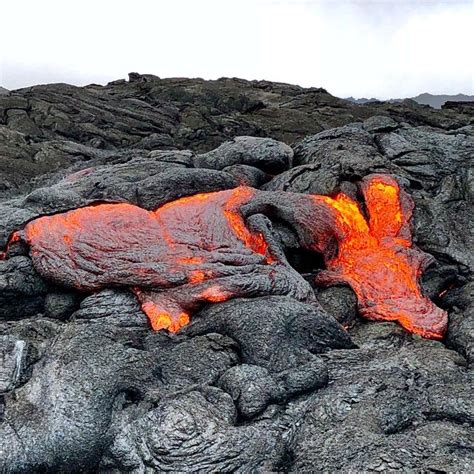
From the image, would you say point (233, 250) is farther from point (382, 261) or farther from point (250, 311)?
point (382, 261)

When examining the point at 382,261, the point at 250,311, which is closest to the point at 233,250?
the point at 250,311

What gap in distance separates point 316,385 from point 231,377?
224 centimetres

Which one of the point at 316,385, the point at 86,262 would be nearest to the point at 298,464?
the point at 316,385

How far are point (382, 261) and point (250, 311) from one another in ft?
21.1

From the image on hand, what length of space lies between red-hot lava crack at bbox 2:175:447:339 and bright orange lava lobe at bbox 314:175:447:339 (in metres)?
0.04

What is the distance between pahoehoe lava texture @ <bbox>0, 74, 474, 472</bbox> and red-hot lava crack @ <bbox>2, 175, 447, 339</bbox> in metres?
0.07

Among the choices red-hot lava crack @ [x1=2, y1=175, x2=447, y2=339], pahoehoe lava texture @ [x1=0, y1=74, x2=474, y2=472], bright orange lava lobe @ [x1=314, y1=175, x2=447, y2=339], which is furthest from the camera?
bright orange lava lobe @ [x1=314, y1=175, x2=447, y2=339]

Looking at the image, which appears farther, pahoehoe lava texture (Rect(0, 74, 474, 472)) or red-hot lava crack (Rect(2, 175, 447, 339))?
red-hot lava crack (Rect(2, 175, 447, 339))

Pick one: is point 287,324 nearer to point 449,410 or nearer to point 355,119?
point 449,410

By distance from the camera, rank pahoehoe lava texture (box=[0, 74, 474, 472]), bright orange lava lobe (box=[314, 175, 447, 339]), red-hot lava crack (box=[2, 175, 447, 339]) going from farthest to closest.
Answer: bright orange lava lobe (box=[314, 175, 447, 339]), red-hot lava crack (box=[2, 175, 447, 339]), pahoehoe lava texture (box=[0, 74, 474, 472])

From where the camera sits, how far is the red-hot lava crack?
16219mm

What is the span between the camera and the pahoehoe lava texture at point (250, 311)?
11570mm

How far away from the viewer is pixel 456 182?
72.8ft

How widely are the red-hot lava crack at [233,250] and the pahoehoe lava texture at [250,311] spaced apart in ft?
0.24
